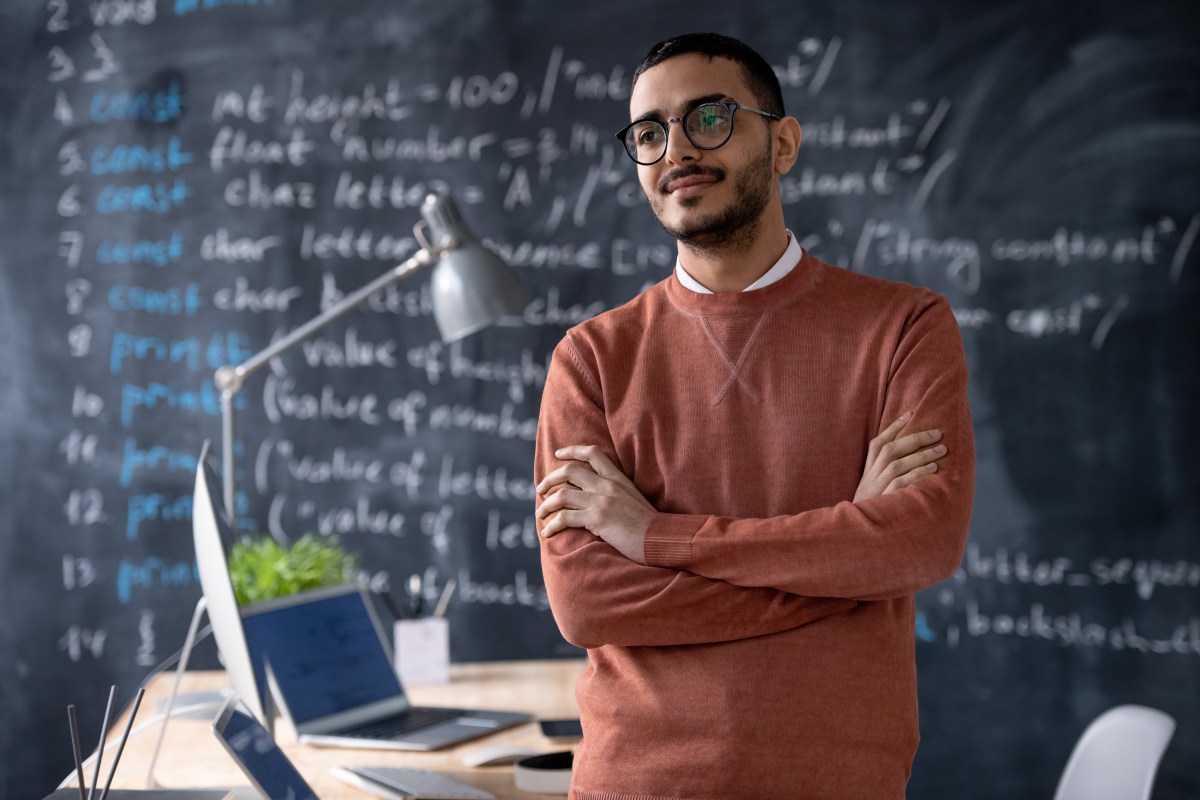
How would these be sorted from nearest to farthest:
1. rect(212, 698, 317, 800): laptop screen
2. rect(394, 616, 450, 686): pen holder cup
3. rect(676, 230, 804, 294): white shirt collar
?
rect(212, 698, 317, 800): laptop screen, rect(676, 230, 804, 294): white shirt collar, rect(394, 616, 450, 686): pen holder cup

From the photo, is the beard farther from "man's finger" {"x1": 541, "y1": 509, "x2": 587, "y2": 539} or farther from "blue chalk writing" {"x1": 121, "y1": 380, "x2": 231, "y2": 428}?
"blue chalk writing" {"x1": 121, "y1": 380, "x2": 231, "y2": 428}

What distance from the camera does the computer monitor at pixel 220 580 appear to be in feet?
4.38

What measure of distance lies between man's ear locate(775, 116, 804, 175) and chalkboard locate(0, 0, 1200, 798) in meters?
1.32

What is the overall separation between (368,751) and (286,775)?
0.53 meters

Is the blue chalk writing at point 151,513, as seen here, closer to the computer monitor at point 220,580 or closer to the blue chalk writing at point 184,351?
the blue chalk writing at point 184,351

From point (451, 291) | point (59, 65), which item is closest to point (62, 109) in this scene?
point (59, 65)

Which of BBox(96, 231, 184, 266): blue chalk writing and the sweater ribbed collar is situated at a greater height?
BBox(96, 231, 184, 266): blue chalk writing

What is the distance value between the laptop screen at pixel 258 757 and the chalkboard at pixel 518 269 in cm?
153

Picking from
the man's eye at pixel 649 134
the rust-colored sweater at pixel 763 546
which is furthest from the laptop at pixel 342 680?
the man's eye at pixel 649 134

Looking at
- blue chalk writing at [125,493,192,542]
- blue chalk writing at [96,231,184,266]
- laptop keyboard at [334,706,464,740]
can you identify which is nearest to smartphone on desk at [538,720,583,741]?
laptop keyboard at [334,706,464,740]

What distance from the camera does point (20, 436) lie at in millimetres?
2809

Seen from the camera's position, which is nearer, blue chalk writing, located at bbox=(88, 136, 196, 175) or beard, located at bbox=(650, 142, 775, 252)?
beard, located at bbox=(650, 142, 775, 252)

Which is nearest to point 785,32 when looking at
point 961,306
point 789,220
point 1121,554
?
point 789,220

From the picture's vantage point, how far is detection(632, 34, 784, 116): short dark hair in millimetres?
1396
